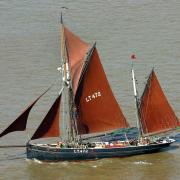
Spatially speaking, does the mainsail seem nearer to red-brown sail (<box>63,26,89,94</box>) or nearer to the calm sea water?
red-brown sail (<box>63,26,89,94</box>)

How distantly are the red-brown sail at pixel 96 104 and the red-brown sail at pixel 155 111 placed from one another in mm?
1628

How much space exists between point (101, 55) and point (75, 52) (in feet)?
50.8

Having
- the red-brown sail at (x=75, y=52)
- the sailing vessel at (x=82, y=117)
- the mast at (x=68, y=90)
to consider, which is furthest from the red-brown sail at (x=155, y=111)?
the red-brown sail at (x=75, y=52)

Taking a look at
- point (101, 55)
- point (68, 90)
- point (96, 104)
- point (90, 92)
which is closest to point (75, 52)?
point (68, 90)

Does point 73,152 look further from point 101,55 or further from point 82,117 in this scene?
point 101,55

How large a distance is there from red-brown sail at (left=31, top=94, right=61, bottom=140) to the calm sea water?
2066 mm

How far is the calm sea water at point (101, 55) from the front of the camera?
2039 inches

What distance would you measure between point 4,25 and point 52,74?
519 inches

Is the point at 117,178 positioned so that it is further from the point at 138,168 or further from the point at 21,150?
the point at 21,150

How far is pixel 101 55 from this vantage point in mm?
69188

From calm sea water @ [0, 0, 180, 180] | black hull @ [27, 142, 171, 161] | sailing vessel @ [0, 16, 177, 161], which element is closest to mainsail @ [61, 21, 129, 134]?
sailing vessel @ [0, 16, 177, 161]

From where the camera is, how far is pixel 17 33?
74.6 meters

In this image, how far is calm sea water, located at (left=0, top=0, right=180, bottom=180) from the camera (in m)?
51.8

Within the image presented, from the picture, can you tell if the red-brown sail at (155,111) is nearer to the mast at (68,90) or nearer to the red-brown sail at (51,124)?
the mast at (68,90)
